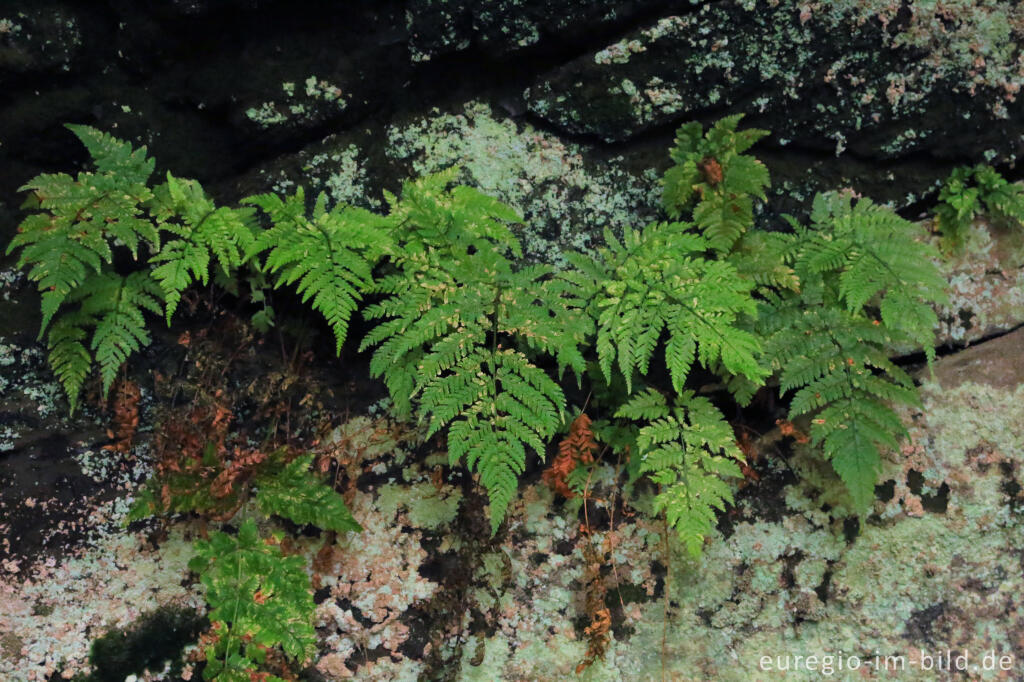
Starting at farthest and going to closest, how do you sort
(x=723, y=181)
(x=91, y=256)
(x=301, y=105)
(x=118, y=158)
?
(x=301, y=105)
(x=723, y=181)
(x=118, y=158)
(x=91, y=256)

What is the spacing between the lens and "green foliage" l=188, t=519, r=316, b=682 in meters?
2.98

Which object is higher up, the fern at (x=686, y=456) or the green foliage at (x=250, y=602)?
the fern at (x=686, y=456)

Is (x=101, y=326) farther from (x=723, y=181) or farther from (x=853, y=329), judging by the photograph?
(x=853, y=329)

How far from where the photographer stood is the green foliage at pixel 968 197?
369 cm

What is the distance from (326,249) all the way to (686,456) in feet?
5.67

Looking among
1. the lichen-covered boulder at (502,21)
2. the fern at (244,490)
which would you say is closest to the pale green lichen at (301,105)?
the lichen-covered boulder at (502,21)

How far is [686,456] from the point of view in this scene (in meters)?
3.19

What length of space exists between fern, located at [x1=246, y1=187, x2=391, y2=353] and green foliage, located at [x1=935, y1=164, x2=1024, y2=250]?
2.72 meters

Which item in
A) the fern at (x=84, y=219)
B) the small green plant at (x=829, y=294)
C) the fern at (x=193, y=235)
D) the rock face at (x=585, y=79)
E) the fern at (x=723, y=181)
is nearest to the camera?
the fern at (x=84, y=219)

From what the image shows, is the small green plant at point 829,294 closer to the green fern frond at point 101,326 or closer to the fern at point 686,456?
the fern at point 686,456

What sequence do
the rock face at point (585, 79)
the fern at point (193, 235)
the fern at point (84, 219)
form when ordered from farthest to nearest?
the rock face at point (585, 79)
the fern at point (193, 235)
the fern at point (84, 219)

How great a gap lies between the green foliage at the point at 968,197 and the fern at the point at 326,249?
272 centimetres

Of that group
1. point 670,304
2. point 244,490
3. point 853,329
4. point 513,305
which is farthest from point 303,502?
point 853,329

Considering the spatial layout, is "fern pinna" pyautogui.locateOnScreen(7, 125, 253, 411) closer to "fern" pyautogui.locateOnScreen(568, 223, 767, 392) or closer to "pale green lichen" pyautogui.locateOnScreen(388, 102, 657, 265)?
"pale green lichen" pyautogui.locateOnScreen(388, 102, 657, 265)
